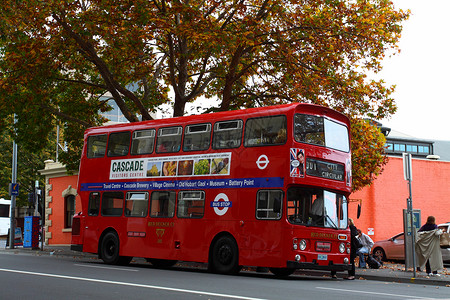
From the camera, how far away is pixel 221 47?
64.2ft

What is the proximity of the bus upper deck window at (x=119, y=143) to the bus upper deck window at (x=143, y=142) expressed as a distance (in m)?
0.30

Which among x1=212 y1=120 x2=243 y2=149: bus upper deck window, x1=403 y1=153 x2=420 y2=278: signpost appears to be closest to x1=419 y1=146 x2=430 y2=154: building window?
x1=403 y1=153 x2=420 y2=278: signpost

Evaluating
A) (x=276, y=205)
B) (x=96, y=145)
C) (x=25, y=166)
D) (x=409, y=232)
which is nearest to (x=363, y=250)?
(x=409, y=232)

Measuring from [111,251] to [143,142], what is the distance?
374 centimetres

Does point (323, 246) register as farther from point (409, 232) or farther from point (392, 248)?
point (392, 248)

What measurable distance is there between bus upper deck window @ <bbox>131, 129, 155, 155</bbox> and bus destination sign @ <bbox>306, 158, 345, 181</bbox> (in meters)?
5.46

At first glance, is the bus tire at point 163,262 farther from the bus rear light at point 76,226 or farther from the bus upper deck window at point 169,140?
the bus upper deck window at point 169,140

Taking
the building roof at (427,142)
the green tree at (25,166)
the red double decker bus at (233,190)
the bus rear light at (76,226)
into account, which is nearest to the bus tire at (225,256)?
the red double decker bus at (233,190)

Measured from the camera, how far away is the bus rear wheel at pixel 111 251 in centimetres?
2012

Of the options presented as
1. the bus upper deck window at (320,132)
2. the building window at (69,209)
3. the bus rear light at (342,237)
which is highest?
the bus upper deck window at (320,132)

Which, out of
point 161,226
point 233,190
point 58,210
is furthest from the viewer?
point 58,210

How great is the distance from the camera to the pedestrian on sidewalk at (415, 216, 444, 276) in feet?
58.8

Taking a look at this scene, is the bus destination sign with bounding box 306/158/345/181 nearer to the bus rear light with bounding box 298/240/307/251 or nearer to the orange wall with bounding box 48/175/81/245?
the bus rear light with bounding box 298/240/307/251

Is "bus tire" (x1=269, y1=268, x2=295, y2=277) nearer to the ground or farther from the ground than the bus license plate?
nearer to the ground
